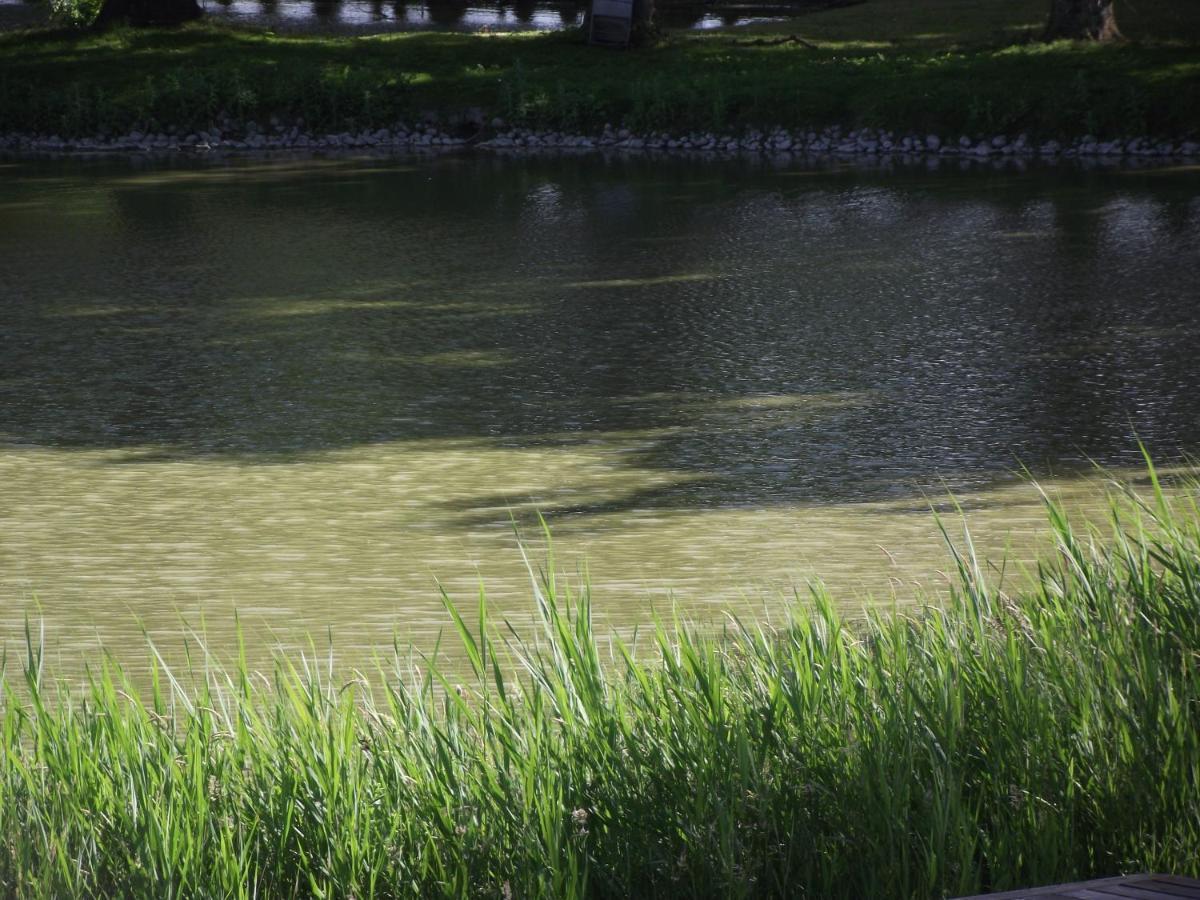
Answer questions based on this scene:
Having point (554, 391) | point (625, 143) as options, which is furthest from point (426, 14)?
point (554, 391)

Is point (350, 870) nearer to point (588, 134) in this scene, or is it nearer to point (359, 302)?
point (359, 302)

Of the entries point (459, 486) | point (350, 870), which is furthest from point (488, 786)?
point (459, 486)

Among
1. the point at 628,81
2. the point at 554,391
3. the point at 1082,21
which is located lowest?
the point at 554,391

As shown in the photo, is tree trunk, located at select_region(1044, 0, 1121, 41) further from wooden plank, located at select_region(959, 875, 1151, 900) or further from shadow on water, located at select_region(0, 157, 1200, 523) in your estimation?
wooden plank, located at select_region(959, 875, 1151, 900)

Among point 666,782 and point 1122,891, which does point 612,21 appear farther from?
point 1122,891

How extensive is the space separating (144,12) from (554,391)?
14.5m

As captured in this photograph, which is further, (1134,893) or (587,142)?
(587,142)

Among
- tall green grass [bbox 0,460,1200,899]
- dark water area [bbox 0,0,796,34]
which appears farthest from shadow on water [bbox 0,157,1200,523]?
dark water area [bbox 0,0,796,34]

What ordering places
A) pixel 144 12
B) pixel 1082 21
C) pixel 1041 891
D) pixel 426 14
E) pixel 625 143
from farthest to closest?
pixel 426 14 < pixel 144 12 < pixel 1082 21 < pixel 625 143 < pixel 1041 891

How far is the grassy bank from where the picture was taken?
14.0 meters

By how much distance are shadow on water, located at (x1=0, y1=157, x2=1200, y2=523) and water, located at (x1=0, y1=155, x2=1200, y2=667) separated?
0.09 feet

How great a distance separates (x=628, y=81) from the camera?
15.8 metres

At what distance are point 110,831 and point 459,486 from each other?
3132 mm

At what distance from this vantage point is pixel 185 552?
464 cm
